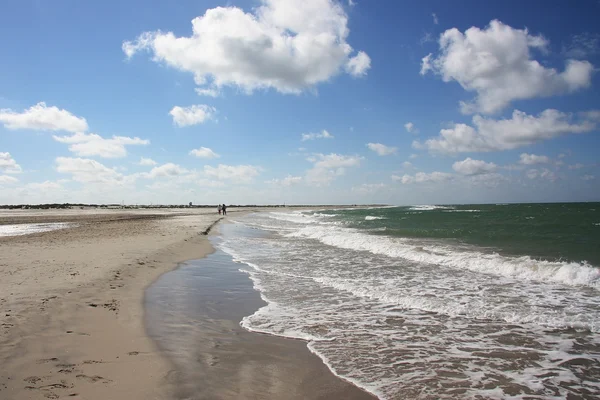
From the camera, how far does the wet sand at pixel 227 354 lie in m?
4.30

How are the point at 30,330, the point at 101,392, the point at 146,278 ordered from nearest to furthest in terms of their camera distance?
the point at 101,392, the point at 30,330, the point at 146,278

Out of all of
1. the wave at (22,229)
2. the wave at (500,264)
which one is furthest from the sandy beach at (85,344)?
the wave at (22,229)

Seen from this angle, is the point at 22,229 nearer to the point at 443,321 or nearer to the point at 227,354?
the point at 227,354

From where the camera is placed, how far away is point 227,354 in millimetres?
5355

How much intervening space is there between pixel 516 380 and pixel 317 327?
3.30 meters

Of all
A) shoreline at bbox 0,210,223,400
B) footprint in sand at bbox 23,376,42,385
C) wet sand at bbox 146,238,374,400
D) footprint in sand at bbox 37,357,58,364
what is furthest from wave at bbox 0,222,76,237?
footprint in sand at bbox 23,376,42,385

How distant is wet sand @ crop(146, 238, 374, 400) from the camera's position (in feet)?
14.1

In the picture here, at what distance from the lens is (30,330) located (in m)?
5.67

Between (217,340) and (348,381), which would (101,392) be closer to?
(217,340)

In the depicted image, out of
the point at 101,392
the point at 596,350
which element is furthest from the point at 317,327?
the point at 596,350

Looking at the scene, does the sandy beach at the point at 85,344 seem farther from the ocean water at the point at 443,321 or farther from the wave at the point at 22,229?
the wave at the point at 22,229

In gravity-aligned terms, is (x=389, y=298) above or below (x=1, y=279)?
below

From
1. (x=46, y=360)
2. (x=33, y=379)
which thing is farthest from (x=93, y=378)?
(x=46, y=360)

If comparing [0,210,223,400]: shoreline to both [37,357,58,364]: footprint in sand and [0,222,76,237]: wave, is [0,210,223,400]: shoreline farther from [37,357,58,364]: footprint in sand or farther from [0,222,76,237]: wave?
[0,222,76,237]: wave
